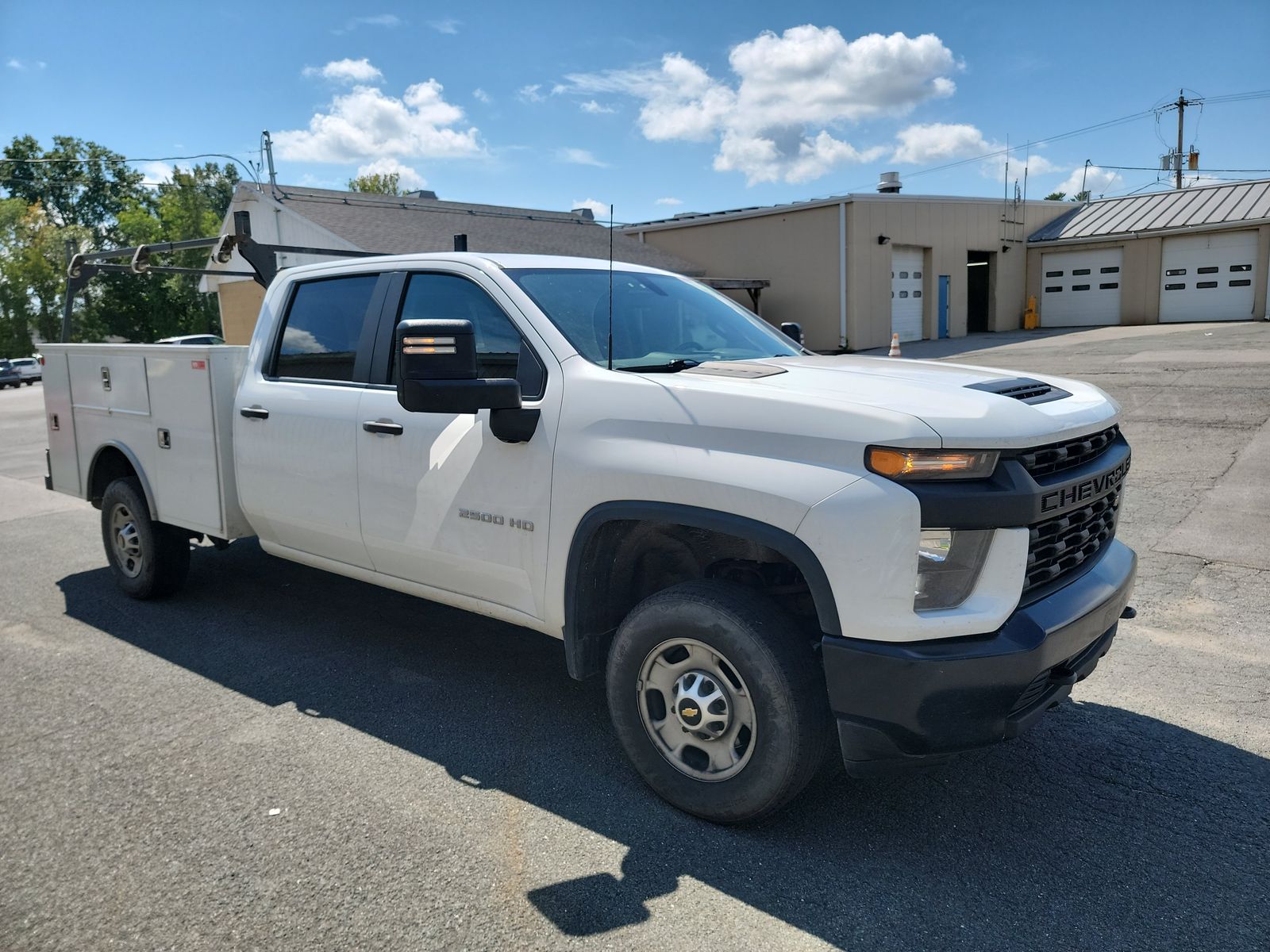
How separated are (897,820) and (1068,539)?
1.14 m

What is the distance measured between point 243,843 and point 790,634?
6.47ft

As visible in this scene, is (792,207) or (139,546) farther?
(792,207)

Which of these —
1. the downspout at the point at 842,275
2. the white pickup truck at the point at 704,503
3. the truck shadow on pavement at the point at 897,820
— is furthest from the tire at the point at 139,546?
the downspout at the point at 842,275

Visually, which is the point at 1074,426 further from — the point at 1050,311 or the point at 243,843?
the point at 1050,311

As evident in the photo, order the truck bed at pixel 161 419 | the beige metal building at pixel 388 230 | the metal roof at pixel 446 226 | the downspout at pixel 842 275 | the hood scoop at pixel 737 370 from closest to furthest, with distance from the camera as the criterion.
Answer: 1. the hood scoop at pixel 737 370
2. the truck bed at pixel 161 419
3. the beige metal building at pixel 388 230
4. the metal roof at pixel 446 226
5. the downspout at pixel 842 275

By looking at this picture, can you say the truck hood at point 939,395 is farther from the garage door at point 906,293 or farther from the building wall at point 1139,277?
the building wall at point 1139,277

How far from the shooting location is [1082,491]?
10.2 ft

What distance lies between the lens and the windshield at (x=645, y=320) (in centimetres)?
379

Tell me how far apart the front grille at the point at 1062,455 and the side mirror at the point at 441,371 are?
1748 millimetres

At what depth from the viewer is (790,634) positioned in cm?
303

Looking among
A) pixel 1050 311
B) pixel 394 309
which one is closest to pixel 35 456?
pixel 394 309

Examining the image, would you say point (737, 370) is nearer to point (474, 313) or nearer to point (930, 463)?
point (930, 463)

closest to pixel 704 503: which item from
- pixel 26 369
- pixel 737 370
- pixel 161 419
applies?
pixel 737 370

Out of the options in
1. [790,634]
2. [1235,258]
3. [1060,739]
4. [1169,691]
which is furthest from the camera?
[1235,258]
